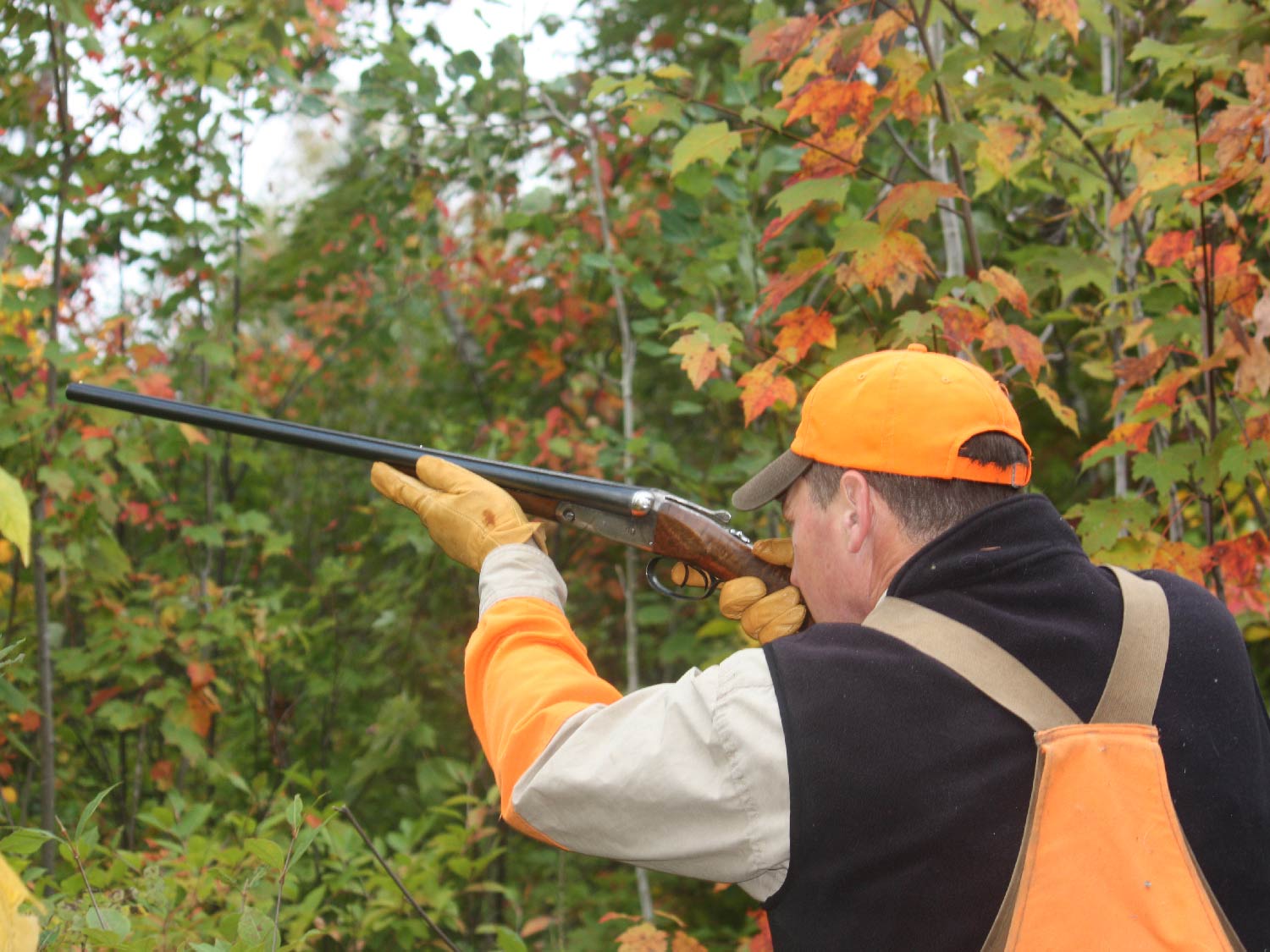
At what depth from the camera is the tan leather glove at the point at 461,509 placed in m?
2.94

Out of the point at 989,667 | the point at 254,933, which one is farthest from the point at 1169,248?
the point at 254,933

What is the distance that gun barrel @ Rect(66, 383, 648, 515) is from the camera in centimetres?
330

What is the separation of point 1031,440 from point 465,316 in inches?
152

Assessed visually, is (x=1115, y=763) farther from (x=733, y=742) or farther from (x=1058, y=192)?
(x=1058, y=192)

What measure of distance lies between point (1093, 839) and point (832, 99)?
92.1 inches

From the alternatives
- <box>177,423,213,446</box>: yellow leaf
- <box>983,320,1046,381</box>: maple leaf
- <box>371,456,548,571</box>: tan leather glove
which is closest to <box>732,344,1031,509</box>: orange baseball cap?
<box>371,456,548,571</box>: tan leather glove

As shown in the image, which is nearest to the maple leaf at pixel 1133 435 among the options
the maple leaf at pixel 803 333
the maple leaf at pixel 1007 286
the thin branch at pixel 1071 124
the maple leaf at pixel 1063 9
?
the maple leaf at pixel 1007 286

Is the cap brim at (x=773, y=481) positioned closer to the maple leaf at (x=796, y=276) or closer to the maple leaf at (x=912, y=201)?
the maple leaf at (x=796, y=276)

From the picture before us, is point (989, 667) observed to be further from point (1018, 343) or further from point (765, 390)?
point (765, 390)

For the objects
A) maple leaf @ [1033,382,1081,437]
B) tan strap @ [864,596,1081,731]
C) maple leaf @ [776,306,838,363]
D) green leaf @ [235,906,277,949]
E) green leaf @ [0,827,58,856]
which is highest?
maple leaf @ [776,306,838,363]

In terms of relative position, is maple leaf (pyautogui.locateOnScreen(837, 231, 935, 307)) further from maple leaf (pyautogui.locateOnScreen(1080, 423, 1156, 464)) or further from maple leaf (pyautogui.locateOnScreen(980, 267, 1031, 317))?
maple leaf (pyautogui.locateOnScreen(1080, 423, 1156, 464))

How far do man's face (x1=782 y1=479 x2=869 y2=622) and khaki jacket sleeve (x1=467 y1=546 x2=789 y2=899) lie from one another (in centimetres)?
46

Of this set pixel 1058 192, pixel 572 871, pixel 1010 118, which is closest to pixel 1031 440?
pixel 1058 192

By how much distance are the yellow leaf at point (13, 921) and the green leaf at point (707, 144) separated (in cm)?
291
